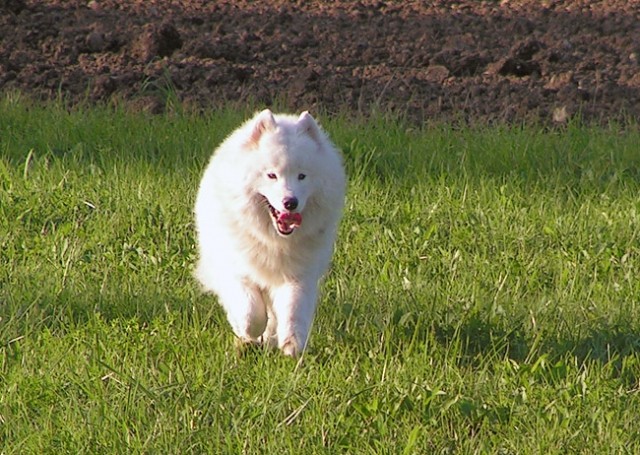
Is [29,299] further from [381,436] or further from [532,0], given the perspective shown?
[532,0]

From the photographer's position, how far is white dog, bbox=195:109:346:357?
5211 mm

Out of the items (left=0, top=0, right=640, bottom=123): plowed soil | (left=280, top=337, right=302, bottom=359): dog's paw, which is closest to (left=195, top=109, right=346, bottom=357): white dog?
(left=280, top=337, right=302, bottom=359): dog's paw

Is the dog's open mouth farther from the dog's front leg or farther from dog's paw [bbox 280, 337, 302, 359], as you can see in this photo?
dog's paw [bbox 280, 337, 302, 359]

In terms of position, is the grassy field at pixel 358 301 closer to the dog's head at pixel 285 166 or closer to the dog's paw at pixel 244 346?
the dog's paw at pixel 244 346

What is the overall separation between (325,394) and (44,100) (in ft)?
14.2

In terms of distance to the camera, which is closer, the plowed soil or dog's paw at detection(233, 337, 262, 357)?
dog's paw at detection(233, 337, 262, 357)

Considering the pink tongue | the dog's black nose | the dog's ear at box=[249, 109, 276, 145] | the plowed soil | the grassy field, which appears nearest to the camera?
the grassy field

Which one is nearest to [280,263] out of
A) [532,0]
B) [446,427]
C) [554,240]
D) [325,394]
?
[325,394]

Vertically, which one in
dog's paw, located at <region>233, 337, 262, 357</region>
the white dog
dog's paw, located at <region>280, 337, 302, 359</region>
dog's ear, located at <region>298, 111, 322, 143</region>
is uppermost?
dog's ear, located at <region>298, 111, 322, 143</region>

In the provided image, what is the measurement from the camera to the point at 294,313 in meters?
5.27

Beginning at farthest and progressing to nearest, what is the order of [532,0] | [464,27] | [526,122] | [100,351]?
1. [532,0]
2. [464,27]
3. [526,122]
4. [100,351]

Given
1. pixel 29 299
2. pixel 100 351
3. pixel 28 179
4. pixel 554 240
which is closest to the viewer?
pixel 100 351

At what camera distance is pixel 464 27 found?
9.96 meters

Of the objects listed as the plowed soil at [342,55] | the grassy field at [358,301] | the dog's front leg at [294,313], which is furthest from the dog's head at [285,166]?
the plowed soil at [342,55]
